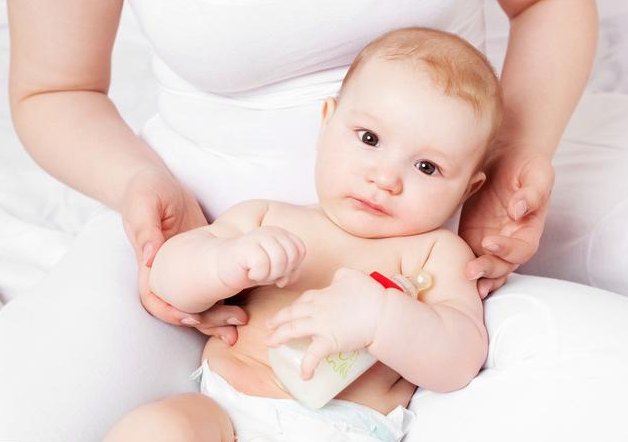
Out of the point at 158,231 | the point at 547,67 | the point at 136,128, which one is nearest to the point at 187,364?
the point at 158,231

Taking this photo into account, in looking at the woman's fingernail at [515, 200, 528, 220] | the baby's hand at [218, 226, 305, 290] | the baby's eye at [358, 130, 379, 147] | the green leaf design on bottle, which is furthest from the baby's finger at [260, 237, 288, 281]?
the woman's fingernail at [515, 200, 528, 220]

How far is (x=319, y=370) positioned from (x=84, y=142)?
59cm

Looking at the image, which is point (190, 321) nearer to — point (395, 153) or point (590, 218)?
point (395, 153)

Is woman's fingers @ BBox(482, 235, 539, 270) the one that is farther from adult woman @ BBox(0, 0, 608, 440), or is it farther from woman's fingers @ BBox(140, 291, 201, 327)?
woman's fingers @ BBox(140, 291, 201, 327)

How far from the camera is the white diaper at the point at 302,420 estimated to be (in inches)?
40.9

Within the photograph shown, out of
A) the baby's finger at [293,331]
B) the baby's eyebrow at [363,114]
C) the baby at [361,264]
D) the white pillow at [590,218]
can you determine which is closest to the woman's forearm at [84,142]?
the baby at [361,264]

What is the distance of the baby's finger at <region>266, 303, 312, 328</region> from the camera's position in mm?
958

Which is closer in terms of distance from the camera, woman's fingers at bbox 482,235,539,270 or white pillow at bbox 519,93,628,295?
woman's fingers at bbox 482,235,539,270

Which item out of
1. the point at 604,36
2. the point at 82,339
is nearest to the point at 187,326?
the point at 82,339

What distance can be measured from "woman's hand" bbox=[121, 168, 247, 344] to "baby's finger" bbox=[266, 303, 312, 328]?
0.17 metres

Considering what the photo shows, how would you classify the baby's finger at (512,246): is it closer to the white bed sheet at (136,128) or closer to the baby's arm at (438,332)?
the baby's arm at (438,332)

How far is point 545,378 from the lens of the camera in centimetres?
100

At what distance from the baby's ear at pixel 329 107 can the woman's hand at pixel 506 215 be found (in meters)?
0.27

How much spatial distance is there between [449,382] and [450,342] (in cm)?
5
